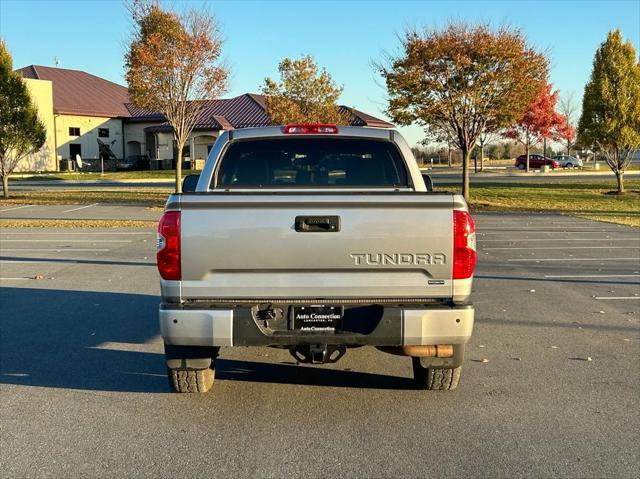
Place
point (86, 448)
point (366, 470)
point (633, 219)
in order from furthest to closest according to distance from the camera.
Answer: point (633, 219), point (86, 448), point (366, 470)

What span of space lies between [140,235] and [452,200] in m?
13.4

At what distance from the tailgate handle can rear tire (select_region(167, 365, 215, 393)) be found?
4.56ft

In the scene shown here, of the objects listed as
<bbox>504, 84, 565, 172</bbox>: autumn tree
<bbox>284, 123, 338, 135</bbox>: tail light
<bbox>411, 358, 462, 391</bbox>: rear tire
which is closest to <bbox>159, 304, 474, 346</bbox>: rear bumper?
<bbox>411, 358, 462, 391</bbox>: rear tire

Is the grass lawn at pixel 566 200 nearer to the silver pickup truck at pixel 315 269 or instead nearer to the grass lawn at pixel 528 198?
the grass lawn at pixel 528 198

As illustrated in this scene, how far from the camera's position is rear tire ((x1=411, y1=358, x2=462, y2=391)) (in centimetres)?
504

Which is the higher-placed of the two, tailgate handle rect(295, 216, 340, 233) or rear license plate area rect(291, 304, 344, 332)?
tailgate handle rect(295, 216, 340, 233)

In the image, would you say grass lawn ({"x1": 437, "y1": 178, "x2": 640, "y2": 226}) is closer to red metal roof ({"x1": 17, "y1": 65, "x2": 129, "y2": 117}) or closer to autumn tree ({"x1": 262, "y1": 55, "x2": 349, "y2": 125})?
autumn tree ({"x1": 262, "y1": 55, "x2": 349, "y2": 125})

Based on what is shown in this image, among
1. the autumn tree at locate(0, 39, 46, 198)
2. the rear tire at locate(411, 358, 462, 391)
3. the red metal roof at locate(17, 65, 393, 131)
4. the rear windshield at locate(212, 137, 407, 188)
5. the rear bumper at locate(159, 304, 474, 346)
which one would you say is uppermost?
the red metal roof at locate(17, 65, 393, 131)

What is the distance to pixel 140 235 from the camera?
16641 millimetres

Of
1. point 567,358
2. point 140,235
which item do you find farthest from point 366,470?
point 140,235

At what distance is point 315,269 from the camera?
4.27 meters

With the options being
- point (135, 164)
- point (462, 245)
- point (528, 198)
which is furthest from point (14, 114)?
point (135, 164)

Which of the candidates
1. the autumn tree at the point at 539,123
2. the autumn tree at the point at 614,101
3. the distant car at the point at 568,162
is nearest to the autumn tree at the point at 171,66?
the autumn tree at the point at 614,101

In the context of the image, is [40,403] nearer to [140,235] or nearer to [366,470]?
[366,470]
